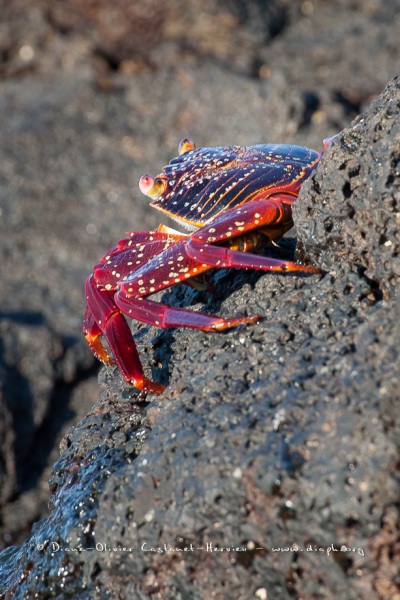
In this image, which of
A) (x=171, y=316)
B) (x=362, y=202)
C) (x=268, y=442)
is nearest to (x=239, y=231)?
(x=171, y=316)

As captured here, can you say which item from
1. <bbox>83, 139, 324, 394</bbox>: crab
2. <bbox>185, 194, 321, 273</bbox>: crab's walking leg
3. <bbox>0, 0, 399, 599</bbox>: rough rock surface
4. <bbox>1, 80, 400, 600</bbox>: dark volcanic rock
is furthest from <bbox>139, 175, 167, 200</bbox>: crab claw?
Result: <bbox>1, 80, 400, 600</bbox>: dark volcanic rock

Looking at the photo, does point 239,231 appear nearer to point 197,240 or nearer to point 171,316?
point 197,240

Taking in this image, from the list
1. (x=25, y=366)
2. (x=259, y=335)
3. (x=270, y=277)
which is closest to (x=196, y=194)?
(x=270, y=277)

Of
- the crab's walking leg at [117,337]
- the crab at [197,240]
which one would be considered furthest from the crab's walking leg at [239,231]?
A: the crab's walking leg at [117,337]

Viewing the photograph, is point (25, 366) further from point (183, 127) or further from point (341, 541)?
point (341, 541)

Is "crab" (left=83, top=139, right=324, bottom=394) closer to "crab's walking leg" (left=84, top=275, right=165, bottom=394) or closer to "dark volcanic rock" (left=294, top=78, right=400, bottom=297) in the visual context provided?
"crab's walking leg" (left=84, top=275, right=165, bottom=394)

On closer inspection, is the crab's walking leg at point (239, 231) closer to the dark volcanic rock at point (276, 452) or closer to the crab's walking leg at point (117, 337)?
the dark volcanic rock at point (276, 452)
